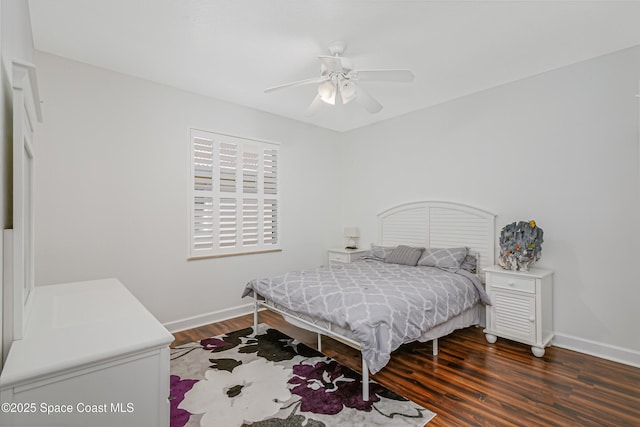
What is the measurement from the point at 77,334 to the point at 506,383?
279 centimetres

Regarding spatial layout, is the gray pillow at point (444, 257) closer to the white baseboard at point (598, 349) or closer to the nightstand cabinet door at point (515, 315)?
the nightstand cabinet door at point (515, 315)

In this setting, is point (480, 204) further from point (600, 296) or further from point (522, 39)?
point (522, 39)

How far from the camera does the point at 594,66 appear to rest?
2.94 meters

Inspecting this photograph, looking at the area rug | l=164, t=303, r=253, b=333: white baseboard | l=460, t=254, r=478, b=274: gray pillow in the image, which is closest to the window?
l=164, t=303, r=253, b=333: white baseboard

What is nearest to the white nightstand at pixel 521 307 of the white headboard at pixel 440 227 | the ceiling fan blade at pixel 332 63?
the white headboard at pixel 440 227

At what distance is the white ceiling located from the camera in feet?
7.26

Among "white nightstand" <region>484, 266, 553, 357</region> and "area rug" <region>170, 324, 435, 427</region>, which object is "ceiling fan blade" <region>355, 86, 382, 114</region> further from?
"area rug" <region>170, 324, 435, 427</region>

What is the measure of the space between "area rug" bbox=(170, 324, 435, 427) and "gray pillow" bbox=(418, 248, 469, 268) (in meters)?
1.71

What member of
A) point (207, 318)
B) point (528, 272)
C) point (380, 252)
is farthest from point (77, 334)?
point (380, 252)

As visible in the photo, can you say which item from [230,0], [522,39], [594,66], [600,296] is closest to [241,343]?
[230,0]

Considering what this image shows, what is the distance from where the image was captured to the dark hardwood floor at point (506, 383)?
201 cm

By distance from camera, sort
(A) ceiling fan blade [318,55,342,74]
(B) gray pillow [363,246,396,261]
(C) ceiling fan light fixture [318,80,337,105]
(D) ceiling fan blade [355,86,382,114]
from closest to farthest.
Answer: (A) ceiling fan blade [318,55,342,74]
(C) ceiling fan light fixture [318,80,337,105]
(D) ceiling fan blade [355,86,382,114]
(B) gray pillow [363,246,396,261]

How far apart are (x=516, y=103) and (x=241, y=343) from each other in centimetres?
390

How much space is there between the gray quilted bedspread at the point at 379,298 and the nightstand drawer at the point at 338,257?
1.12m
